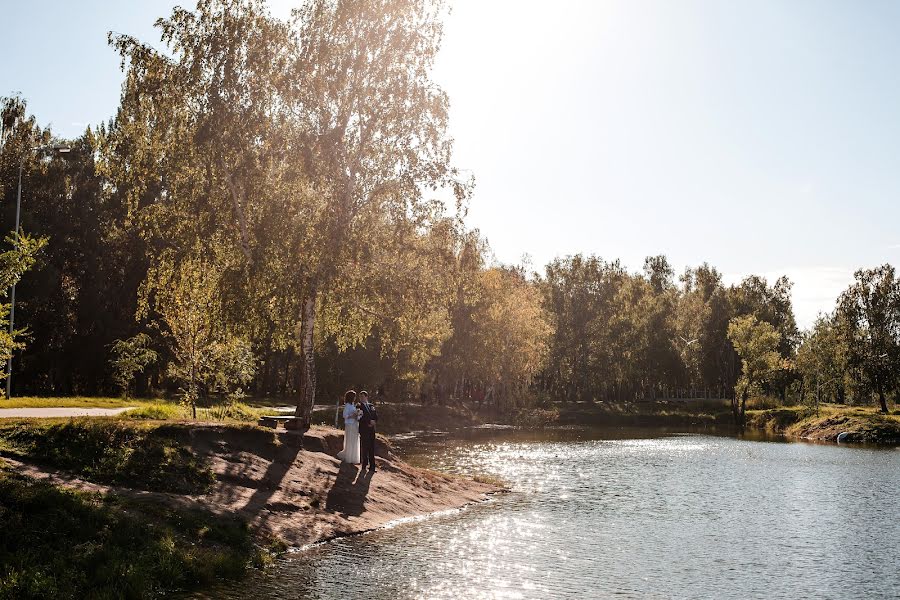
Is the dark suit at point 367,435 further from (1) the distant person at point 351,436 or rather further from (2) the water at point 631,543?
(2) the water at point 631,543

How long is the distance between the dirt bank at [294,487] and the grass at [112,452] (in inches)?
17.9

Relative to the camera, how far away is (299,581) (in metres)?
18.4

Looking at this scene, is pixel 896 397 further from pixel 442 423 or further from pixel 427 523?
pixel 427 523

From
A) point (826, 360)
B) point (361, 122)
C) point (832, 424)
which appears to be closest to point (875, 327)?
point (826, 360)

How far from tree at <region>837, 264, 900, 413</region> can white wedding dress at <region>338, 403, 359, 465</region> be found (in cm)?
8944

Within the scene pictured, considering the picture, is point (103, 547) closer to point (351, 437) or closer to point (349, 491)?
point (349, 491)

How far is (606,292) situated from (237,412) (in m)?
99.4

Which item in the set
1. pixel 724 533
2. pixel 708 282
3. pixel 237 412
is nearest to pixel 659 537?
pixel 724 533

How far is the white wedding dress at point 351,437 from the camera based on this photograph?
31.0m

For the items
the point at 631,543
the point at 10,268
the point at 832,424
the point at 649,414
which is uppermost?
the point at 10,268

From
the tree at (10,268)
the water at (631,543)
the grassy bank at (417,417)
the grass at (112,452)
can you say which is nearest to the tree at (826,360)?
the grassy bank at (417,417)

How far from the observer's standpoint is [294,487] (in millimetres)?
25984

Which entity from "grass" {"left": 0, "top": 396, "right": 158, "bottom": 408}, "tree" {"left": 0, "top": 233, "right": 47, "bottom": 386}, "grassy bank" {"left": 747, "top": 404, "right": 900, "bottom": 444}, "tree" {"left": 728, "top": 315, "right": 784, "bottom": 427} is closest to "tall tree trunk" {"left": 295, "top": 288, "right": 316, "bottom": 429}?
"tree" {"left": 0, "top": 233, "right": 47, "bottom": 386}

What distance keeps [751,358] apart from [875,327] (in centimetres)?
1743
